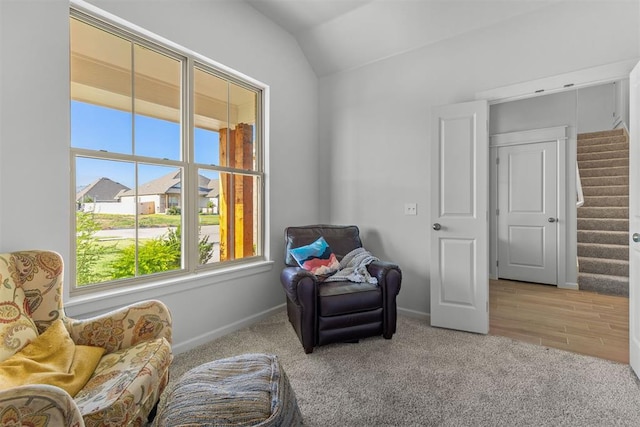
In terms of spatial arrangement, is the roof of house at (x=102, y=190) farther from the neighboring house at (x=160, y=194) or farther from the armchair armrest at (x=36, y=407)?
the armchair armrest at (x=36, y=407)

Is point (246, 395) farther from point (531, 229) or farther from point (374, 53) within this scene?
point (531, 229)

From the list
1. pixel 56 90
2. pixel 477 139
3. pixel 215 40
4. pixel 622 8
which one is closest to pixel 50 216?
pixel 56 90

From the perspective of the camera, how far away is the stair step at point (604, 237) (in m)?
4.34

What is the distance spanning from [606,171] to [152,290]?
6611 millimetres

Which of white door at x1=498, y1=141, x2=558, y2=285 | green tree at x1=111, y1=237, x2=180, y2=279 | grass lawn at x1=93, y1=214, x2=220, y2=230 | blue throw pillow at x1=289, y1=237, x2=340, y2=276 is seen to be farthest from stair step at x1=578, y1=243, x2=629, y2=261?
green tree at x1=111, y1=237, x2=180, y2=279

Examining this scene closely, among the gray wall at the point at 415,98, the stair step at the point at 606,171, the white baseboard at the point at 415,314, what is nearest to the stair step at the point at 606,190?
the stair step at the point at 606,171

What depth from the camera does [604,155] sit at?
5246 millimetres

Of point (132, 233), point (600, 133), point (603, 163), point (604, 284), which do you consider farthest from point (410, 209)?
point (600, 133)

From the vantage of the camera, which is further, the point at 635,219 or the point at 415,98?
the point at 415,98

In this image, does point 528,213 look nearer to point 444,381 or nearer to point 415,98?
point 415,98

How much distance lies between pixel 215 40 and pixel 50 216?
6.05 ft

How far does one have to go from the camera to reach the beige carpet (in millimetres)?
1649

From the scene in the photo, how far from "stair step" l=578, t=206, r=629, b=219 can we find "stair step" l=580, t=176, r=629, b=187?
0.55 meters

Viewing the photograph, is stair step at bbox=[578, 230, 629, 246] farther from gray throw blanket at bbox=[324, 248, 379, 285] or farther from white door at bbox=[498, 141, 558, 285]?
gray throw blanket at bbox=[324, 248, 379, 285]
